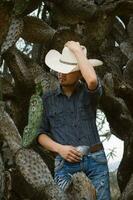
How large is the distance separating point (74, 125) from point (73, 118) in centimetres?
5

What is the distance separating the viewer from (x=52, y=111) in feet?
11.5

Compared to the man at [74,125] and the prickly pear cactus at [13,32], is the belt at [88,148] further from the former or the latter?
the prickly pear cactus at [13,32]

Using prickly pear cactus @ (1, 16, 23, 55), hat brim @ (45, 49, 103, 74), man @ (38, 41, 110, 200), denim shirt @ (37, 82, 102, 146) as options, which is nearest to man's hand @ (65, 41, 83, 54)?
man @ (38, 41, 110, 200)

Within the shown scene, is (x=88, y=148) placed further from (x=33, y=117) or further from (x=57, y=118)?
(x=33, y=117)

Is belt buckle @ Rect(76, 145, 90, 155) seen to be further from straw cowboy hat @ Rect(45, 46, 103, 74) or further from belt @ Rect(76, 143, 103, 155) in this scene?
straw cowboy hat @ Rect(45, 46, 103, 74)

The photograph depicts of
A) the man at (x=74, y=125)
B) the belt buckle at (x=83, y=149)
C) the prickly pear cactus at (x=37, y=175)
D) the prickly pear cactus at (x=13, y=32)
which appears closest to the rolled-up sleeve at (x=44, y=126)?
the man at (x=74, y=125)

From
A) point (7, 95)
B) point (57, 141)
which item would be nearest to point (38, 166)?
point (57, 141)

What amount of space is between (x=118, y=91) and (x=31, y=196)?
6.25 feet

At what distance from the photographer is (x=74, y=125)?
3422 mm

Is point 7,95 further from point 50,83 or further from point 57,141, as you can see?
point 57,141

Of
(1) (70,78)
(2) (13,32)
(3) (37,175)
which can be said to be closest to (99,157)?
(1) (70,78)

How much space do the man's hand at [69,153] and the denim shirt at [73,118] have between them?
0.13m

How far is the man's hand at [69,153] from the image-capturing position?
322 cm

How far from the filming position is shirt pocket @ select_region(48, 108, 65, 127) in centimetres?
346
